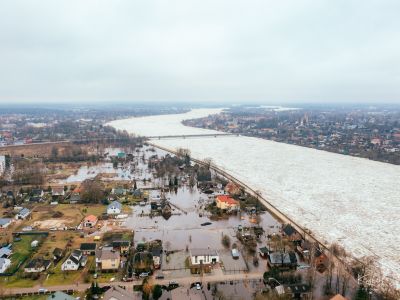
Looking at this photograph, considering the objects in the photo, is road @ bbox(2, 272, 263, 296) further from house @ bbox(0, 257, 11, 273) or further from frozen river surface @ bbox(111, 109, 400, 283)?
frozen river surface @ bbox(111, 109, 400, 283)

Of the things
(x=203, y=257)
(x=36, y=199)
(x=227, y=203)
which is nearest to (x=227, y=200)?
(x=227, y=203)

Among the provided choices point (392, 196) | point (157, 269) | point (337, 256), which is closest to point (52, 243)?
point (157, 269)

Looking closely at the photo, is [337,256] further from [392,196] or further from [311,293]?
[392,196]

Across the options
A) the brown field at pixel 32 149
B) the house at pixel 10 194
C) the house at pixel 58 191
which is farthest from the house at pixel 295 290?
the brown field at pixel 32 149

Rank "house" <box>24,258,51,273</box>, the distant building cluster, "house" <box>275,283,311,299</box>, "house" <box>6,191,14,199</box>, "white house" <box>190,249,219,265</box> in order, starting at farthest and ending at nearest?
the distant building cluster
"house" <box>6,191,14,199</box>
"white house" <box>190,249,219,265</box>
"house" <box>24,258,51,273</box>
"house" <box>275,283,311,299</box>

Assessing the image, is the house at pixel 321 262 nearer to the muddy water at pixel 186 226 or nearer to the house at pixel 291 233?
the house at pixel 291 233

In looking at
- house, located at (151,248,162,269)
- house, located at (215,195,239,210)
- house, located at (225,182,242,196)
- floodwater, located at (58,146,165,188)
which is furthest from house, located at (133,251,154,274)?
floodwater, located at (58,146,165,188)
